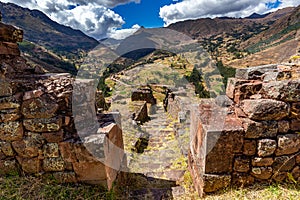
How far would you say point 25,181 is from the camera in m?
3.08

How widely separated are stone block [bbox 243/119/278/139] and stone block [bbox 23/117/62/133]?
269 centimetres

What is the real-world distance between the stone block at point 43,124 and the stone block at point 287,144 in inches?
125

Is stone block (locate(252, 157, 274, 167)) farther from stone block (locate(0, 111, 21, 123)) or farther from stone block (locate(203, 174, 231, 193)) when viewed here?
stone block (locate(0, 111, 21, 123))

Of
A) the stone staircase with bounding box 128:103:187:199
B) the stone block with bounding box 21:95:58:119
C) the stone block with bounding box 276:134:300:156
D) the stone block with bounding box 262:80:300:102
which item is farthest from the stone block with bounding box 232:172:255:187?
the stone block with bounding box 21:95:58:119

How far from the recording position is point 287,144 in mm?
2900

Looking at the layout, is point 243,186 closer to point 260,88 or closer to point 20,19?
point 260,88

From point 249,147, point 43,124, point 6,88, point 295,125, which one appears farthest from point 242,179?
point 6,88

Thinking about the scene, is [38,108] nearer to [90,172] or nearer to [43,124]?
[43,124]

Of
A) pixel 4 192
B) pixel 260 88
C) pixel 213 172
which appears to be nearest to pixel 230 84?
pixel 260 88

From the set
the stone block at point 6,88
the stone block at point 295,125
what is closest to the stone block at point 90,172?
the stone block at point 6,88

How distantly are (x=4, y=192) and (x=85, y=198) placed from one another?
1140 millimetres

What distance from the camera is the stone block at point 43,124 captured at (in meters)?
2.91

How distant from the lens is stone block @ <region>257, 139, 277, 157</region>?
9.41ft

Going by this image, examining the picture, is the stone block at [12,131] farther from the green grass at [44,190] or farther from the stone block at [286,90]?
the stone block at [286,90]
